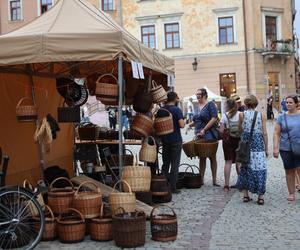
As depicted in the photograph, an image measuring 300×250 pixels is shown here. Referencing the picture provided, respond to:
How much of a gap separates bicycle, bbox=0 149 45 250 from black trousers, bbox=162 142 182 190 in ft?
11.9

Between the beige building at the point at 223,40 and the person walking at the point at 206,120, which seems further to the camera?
the beige building at the point at 223,40

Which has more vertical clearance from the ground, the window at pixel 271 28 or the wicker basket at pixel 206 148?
the window at pixel 271 28

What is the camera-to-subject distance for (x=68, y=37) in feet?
22.6

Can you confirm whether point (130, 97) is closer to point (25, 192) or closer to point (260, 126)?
point (260, 126)

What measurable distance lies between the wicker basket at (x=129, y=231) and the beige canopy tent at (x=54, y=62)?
1.88m

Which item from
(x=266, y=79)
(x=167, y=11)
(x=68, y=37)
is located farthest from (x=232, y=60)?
(x=68, y=37)

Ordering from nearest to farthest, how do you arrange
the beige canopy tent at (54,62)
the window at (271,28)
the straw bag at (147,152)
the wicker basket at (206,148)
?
the beige canopy tent at (54,62)
the straw bag at (147,152)
the wicker basket at (206,148)
the window at (271,28)

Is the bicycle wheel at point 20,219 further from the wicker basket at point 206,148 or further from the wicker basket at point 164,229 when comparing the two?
the wicker basket at point 206,148

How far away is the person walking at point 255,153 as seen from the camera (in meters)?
8.38

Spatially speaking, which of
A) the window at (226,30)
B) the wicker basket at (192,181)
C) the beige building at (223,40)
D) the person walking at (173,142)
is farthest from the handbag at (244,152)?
the window at (226,30)

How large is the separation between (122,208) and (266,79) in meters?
31.7

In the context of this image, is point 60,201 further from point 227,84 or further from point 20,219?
point 227,84

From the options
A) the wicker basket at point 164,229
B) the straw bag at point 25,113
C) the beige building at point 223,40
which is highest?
the beige building at point 223,40

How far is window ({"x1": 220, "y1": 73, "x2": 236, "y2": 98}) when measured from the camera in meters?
37.2
